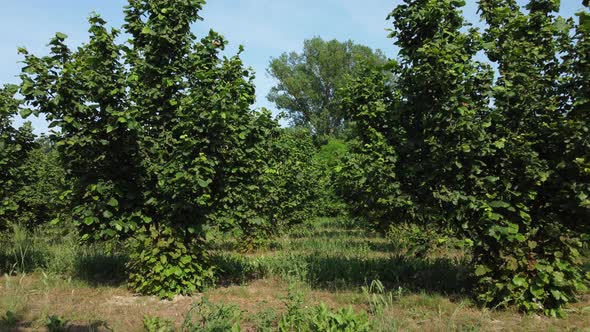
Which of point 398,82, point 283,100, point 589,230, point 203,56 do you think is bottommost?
point 589,230

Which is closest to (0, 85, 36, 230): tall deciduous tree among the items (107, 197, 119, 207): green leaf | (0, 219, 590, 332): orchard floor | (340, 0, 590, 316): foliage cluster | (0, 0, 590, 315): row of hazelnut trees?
(0, 0, 590, 315): row of hazelnut trees

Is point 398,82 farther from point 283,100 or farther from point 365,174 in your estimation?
point 283,100

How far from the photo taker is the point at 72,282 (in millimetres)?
6859

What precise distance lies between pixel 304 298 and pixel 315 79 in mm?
43395

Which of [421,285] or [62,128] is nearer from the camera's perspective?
[62,128]

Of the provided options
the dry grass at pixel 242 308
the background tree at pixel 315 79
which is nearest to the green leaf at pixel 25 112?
the dry grass at pixel 242 308

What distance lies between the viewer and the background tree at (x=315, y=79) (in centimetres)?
4641

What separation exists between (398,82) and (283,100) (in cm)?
4247

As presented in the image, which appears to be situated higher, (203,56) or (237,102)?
(203,56)

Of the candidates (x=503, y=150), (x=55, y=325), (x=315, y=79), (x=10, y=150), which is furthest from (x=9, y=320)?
(x=315, y=79)

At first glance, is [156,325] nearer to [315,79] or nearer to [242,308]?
[242,308]

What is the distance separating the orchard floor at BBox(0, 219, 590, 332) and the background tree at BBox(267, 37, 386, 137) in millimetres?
37662

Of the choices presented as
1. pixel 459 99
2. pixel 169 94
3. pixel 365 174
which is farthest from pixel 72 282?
pixel 459 99

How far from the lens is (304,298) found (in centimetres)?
589
